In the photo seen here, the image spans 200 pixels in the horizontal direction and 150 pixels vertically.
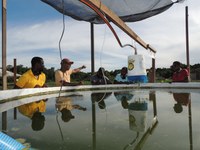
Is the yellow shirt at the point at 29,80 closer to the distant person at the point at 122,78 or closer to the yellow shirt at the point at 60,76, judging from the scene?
the yellow shirt at the point at 60,76

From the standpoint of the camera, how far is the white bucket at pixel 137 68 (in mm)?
2801

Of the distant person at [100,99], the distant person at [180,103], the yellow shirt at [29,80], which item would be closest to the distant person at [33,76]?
the yellow shirt at [29,80]

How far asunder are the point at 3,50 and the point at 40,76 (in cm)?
73

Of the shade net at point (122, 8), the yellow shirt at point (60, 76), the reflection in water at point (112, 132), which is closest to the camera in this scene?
the reflection in water at point (112, 132)

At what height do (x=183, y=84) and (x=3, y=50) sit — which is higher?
(x=3, y=50)

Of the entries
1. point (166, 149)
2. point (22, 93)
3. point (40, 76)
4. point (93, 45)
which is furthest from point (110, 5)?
point (166, 149)

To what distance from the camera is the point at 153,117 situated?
6.22 feet

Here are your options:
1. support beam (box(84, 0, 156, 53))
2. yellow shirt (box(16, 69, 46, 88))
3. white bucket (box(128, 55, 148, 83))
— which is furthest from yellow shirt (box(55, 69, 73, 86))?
white bucket (box(128, 55, 148, 83))

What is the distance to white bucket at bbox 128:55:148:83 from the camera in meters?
2.80

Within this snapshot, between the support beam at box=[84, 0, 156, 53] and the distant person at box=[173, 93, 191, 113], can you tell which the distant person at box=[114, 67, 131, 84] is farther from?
the distant person at box=[173, 93, 191, 113]

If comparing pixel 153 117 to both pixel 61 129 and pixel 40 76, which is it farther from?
A: pixel 40 76

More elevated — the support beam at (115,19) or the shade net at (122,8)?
the shade net at (122,8)

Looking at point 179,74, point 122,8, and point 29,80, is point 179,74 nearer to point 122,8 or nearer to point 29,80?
point 122,8

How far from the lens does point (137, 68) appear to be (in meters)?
2.80
